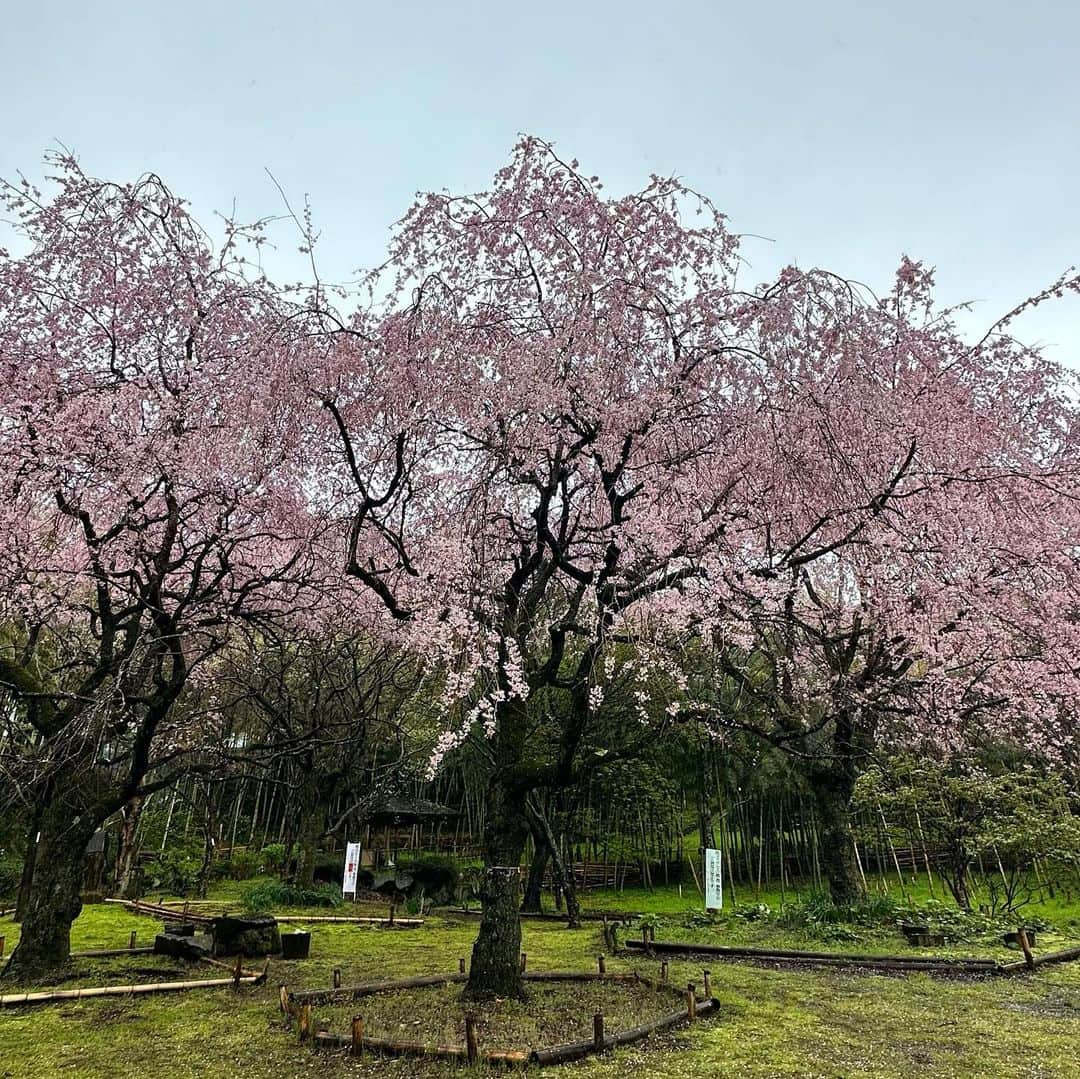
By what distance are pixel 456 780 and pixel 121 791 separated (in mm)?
13180

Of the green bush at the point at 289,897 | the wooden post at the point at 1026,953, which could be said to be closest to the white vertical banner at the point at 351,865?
the green bush at the point at 289,897

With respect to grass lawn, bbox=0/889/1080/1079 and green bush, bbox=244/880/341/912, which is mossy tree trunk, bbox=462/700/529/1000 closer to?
grass lawn, bbox=0/889/1080/1079

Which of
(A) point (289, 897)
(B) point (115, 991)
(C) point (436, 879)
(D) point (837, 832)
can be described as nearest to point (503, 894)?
(B) point (115, 991)

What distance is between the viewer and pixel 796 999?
5949 millimetres

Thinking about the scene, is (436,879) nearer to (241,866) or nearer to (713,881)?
(241,866)

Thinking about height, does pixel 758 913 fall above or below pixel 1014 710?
below

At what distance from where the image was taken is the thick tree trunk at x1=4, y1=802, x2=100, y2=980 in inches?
244

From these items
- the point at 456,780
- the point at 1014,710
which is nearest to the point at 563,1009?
the point at 1014,710

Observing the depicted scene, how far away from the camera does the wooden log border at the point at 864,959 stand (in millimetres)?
7203

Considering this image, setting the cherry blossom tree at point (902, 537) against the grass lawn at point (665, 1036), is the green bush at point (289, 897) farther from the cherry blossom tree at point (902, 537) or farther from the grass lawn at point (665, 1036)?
the cherry blossom tree at point (902, 537)

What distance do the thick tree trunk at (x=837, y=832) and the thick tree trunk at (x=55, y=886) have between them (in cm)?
879

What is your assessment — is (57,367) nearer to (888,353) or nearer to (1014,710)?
(888,353)

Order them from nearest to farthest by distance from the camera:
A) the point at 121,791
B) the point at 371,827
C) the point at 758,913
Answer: the point at 121,791, the point at 758,913, the point at 371,827

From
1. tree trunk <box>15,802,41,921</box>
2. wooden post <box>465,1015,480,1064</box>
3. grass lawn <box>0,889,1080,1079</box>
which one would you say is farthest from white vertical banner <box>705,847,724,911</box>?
tree trunk <box>15,802,41,921</box>
